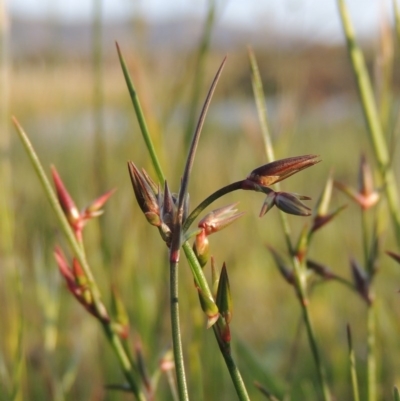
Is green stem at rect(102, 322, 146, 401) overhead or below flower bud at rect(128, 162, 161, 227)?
below

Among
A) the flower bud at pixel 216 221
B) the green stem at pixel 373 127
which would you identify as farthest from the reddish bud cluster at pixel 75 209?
the green stem at pixel 373 127

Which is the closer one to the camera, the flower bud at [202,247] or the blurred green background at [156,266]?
the flower bud at [202,247]

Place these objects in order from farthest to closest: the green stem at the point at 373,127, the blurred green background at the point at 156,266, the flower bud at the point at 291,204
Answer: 1. the blurred green background at the point at 156,266
2. the green stem at the point at 373,127
3. the flower bud at the point at 291,204

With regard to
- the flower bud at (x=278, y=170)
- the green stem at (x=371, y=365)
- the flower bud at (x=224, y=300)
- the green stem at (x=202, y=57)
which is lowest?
the green stem at (x=371, y=365)

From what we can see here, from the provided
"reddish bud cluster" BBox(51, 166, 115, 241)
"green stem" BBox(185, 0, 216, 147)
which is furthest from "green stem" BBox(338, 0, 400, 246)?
"reddish bud cluster" BBox(51, 166, 115, 241)

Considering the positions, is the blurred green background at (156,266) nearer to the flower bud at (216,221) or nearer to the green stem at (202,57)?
the green stem at (202,57)

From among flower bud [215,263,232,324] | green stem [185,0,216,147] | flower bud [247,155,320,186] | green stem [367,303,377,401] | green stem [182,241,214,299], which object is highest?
green stem [185,0,216,147]

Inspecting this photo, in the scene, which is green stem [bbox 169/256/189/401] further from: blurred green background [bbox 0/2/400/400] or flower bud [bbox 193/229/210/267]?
blurred green background [bbox 0/2/400/400]

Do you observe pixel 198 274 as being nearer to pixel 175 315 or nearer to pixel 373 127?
pixel 175 315

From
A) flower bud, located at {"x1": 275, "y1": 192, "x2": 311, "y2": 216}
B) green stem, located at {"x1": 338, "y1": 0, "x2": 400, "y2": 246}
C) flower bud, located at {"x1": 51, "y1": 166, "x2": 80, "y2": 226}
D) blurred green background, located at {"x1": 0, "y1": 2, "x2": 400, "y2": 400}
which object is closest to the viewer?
flower bud, located at {"x1": 275, "y1": 192, "x2": 311, "y2": 216}

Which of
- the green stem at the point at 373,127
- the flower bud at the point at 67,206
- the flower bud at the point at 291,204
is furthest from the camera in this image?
the green stem at the point at 373,127

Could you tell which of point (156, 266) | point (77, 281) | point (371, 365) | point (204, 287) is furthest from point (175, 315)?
point (156, 266)
